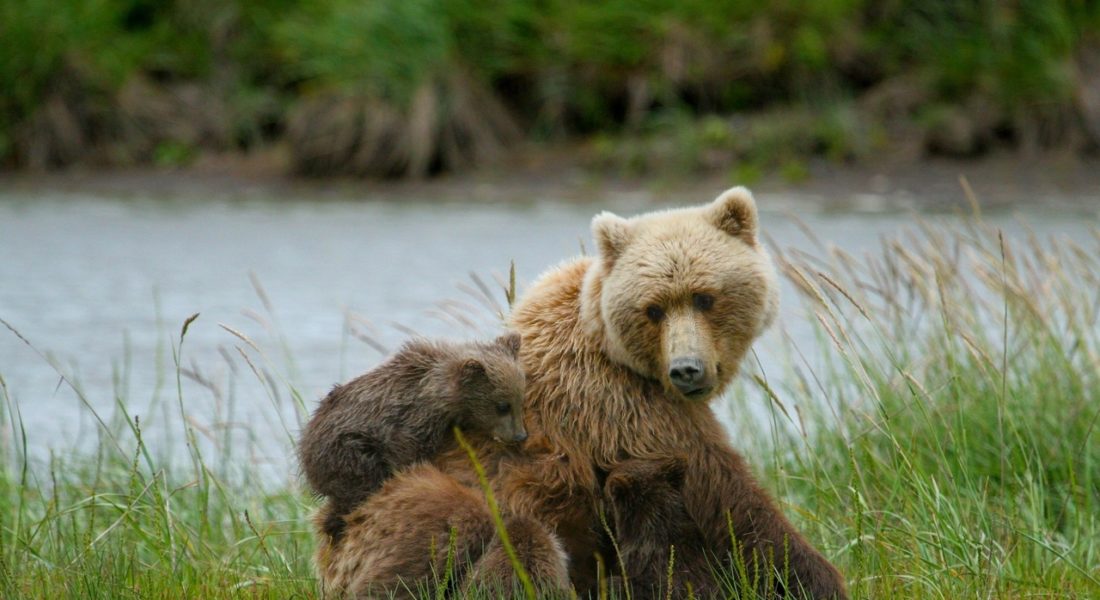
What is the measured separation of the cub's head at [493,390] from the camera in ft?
12.1

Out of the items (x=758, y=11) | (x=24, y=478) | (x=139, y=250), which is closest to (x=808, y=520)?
(x=24, y=478)

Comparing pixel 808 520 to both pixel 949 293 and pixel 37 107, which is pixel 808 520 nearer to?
pixel 949 293

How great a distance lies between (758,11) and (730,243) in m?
13.2

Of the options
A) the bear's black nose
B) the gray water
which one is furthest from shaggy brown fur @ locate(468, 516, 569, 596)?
the gray water

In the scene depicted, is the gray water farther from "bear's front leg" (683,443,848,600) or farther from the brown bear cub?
"bear's front leg" (683,443,848,600)

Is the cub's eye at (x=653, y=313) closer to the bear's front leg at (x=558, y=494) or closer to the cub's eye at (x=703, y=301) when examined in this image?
the cub's eye at (x=703, y=301)

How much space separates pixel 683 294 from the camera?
3.83 m

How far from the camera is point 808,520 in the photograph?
4.95 m

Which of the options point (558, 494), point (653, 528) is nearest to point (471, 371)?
→ point (558, 494)

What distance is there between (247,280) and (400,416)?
8.85 meters

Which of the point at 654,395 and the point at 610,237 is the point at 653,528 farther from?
the point at 610,237

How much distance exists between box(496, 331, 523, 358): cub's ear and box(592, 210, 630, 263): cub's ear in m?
0.35

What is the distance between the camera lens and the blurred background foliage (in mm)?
15438

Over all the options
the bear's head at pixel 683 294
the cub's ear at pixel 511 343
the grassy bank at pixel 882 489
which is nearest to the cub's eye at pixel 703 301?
the bear's head at pixel 683 294
